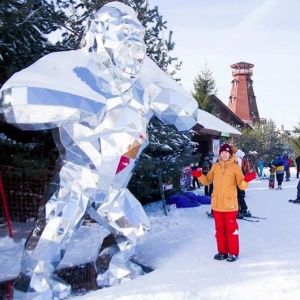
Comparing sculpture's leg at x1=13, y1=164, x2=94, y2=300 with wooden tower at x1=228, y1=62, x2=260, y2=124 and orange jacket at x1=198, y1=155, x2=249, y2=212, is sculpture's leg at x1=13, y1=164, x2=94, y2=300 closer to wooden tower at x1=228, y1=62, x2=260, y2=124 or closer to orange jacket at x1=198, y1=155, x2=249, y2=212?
orange jacket at x1=198, y1=155, x2=249, y2=212

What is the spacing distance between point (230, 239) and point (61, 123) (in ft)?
8.57

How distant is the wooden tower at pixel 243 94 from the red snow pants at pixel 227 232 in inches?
2054

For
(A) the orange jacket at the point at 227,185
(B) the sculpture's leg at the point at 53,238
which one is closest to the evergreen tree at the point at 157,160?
(A) the orange jacket at the point at 227,185

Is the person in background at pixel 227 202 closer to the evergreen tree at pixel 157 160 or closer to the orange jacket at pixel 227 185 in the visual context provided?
the orange jacket at pixel 227 185

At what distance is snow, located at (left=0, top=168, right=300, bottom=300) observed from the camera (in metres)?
3.77

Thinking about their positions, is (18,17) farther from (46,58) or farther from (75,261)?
(75,261)

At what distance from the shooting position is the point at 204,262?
4.89 meters

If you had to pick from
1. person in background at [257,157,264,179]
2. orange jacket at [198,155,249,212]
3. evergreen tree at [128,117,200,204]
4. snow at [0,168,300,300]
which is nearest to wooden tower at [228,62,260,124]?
person in background at [257,157,264,179]

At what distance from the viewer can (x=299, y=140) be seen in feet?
96.7

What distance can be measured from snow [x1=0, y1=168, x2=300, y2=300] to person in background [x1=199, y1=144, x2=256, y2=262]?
217mm

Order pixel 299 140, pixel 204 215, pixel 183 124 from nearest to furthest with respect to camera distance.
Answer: pixel 183 124 < pixel 204 215 < pixel 299 140

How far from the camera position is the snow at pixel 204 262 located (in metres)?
3.77

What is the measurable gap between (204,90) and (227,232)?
16.8m

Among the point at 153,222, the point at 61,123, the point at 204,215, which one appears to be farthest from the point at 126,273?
the point at 204,215
